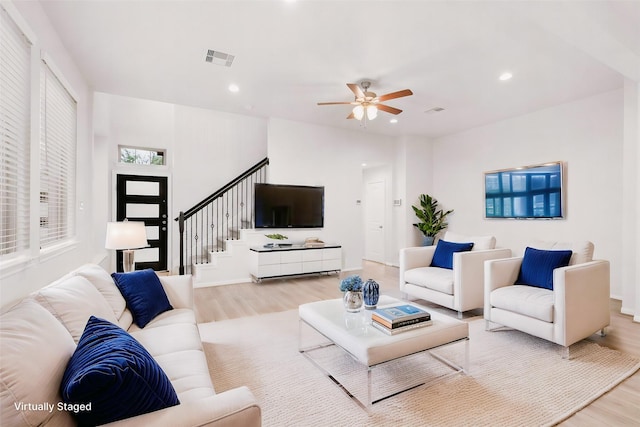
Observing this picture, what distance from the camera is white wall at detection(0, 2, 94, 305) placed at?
6.04ft

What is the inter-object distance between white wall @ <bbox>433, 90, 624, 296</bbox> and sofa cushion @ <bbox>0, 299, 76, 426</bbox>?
4.67 meters

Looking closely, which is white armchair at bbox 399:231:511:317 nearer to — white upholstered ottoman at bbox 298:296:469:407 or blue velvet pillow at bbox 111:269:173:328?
white upholstered ottoman at bbox 298:296:469:407

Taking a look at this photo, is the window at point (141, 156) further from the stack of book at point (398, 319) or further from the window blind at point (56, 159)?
the stack of book at point (398, 319)

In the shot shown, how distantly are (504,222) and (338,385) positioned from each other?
465 centimetres

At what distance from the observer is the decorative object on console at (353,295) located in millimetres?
2373

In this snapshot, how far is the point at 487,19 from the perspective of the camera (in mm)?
2590

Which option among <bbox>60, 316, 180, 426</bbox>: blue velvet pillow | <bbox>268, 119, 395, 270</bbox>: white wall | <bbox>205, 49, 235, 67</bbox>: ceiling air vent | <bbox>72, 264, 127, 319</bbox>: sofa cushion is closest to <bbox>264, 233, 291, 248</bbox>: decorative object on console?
<bbox>268, 119, 395, 270</bbox>: white wall

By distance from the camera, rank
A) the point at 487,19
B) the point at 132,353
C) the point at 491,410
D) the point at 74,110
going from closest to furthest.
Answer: the point at 132,353 < the point at 491,410 < the point at 487,19 < the point at 74,110

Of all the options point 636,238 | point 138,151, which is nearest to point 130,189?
point 138,151

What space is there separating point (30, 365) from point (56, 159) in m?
2.37

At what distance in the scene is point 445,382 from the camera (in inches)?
82.9

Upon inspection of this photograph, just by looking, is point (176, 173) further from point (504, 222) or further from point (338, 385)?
point (504, 222)

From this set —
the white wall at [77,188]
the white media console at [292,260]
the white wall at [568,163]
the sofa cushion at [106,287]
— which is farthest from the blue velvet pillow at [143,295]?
the white wall at [568,163]

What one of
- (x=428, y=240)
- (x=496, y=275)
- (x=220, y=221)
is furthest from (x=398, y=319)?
(x=220, y=221)
